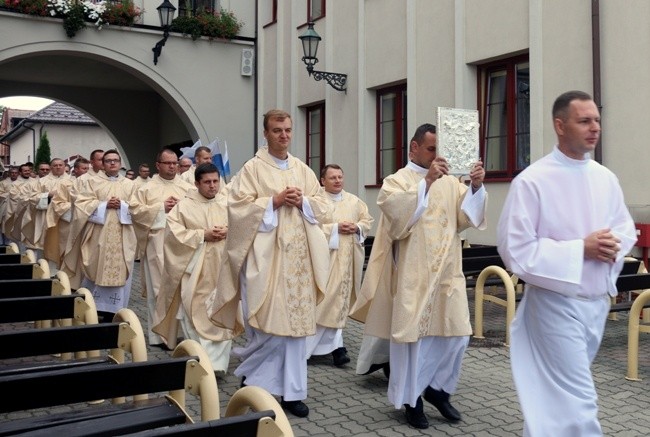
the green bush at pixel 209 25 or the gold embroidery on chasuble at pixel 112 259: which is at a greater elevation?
the green bush at pixel 209 25

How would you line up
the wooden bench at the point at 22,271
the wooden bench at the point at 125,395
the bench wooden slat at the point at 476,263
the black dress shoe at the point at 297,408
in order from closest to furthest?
the wooden bench at the point at 125,395 < the black dress shoe at the point at 297,408 < the wooden bench at the point at 22,271 < the bench wooden slat at the point at 476,263

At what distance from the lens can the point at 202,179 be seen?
6809 mm

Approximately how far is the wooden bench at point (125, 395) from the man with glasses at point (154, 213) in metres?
4.95

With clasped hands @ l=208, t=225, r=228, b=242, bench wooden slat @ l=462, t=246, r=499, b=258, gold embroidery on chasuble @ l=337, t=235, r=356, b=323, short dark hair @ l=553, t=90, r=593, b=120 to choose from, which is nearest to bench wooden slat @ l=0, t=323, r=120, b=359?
short dark hair @ l=553, t=90, r=593, b=120

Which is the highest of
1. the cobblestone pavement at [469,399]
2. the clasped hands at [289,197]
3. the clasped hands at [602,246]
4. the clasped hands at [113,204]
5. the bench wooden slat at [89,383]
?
the clasped hands at [113,204]

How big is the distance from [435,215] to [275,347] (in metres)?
1.44

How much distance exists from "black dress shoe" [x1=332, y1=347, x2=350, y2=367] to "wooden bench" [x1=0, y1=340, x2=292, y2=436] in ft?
12.5

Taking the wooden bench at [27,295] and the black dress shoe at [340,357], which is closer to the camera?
the wooden bench at [27,295]

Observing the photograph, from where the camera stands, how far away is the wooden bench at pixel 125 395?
7.88 feet

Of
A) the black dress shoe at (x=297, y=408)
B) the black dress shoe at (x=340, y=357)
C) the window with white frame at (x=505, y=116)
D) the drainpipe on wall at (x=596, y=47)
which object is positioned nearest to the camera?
the black dress shoe at (x=297, y=408)

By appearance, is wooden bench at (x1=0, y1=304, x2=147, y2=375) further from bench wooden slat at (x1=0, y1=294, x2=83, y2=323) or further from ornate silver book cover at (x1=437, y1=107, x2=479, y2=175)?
ornate silver book cover at (x1=437, y1=107, x2=479, y2=175)

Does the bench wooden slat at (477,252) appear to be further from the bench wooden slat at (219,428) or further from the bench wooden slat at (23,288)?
the bench wooden slat at (219,428)

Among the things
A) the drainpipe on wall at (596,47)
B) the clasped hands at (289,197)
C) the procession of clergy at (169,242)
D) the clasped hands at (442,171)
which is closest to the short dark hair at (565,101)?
the clasped hands at (442,171)

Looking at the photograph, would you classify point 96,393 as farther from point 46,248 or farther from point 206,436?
point 46,248
